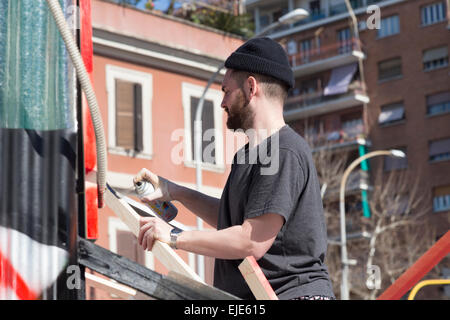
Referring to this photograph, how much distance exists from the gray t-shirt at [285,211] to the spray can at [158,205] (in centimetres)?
42

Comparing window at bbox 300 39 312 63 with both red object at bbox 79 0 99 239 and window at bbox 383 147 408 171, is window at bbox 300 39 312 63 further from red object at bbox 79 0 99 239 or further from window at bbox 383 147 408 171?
red object at bbox 79 0 99 239

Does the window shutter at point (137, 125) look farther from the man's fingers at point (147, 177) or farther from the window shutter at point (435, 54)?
the window shutter at point (435, 54)

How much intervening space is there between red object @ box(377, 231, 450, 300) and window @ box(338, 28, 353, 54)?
47.7 meters

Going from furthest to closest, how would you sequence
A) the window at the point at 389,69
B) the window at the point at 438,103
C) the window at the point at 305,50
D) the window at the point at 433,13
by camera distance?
the window at the point at 305,50
the window at the point at 389,69
the window at the point at 433,13
the window at the point at 438,103

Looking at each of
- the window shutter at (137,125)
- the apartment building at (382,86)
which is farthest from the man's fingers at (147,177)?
the apartment building at (382,86)

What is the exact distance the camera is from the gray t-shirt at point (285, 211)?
3.17 metres

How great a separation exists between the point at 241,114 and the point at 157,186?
19.7 inches

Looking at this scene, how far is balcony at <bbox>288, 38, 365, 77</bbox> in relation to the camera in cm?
5097

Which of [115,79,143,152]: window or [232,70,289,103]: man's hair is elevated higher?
[115,79,143,152]: window

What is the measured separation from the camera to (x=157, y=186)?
3.75 m

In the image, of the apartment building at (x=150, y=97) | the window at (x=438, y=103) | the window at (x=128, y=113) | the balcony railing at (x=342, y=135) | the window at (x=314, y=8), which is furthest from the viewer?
the window at (x=314, y=8)

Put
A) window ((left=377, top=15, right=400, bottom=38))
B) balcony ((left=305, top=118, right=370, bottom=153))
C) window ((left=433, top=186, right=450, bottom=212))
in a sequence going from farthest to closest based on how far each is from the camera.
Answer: window ((left=377, top=15, right=400, bottom=38))
balcony ((left=305, top=118, right=370, bottom=153))
window ((left=433, top=186, right=450, bottom=212))

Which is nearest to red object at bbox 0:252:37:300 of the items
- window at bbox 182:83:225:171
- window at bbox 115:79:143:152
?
window at bbox 115:79:143:152
